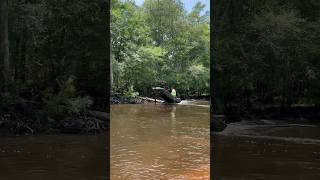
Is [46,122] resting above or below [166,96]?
below

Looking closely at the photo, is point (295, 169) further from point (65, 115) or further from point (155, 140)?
point (65, 115)

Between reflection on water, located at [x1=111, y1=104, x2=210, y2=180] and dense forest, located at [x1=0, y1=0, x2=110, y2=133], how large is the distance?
1518mm

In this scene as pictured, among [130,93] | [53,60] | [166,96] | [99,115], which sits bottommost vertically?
[99,115]

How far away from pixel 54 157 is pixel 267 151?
438cm

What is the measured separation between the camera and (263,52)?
538 inches

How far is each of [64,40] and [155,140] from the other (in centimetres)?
376

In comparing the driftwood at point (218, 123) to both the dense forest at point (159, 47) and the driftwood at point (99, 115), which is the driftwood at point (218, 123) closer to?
the driftwood at point (99, 115)

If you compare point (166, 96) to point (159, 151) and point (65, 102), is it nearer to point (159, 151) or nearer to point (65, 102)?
point (65, 102)

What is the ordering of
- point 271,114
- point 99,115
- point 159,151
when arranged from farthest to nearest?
point 271,114, point 99,115, point 159,151

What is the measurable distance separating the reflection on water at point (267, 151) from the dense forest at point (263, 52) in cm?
70

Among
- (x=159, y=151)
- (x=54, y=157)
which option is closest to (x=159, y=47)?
(x=159, y=151)

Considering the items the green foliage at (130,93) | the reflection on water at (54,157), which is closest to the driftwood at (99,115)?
the reflection on water at (54,157)

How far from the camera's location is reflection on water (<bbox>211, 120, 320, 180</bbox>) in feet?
27.0

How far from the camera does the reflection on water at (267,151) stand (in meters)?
8.22
